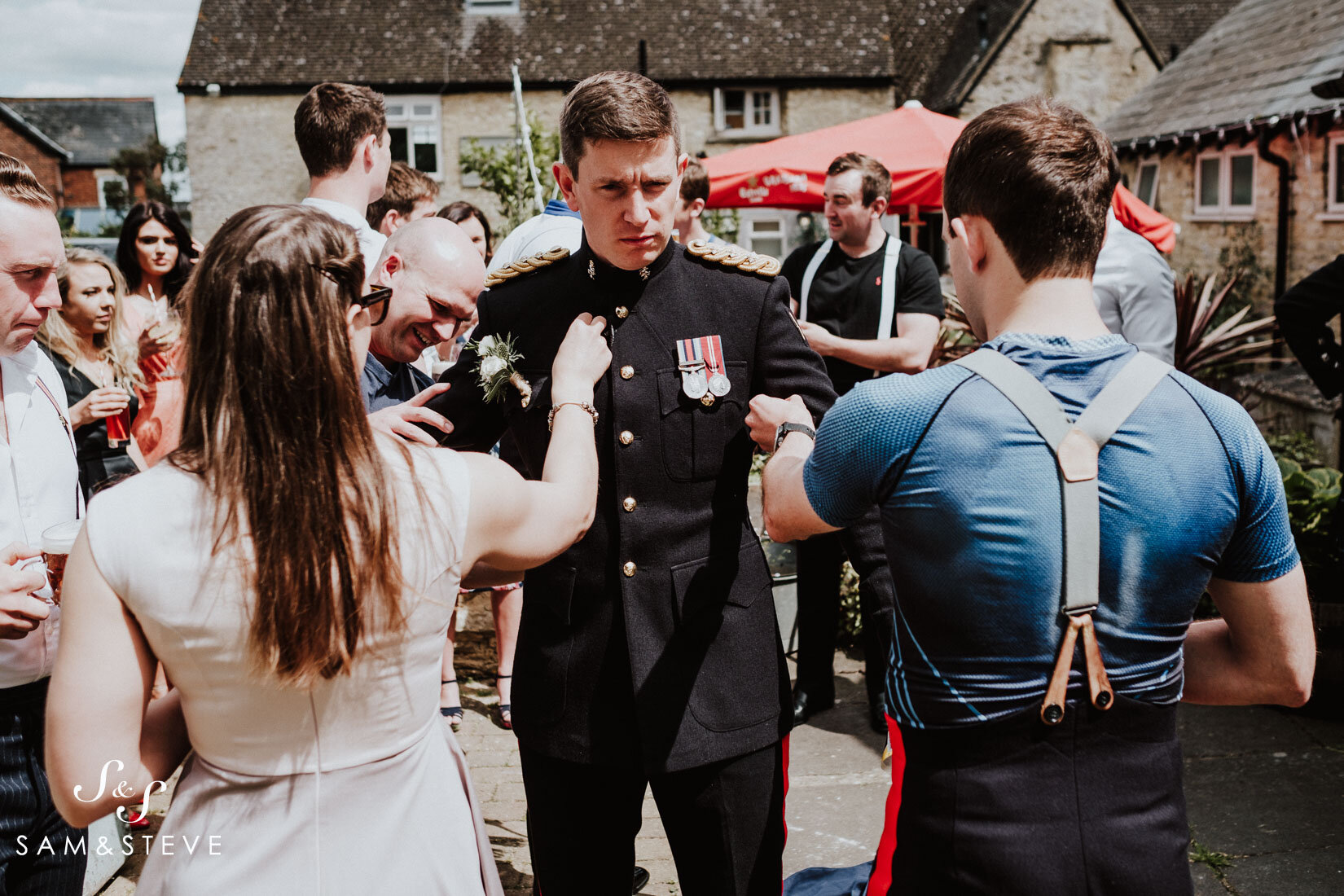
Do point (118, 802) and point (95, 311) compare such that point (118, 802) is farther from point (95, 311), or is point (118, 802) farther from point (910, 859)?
point (95, 311)

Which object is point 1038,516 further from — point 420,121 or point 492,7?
point 492,7

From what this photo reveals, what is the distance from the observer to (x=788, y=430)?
2096mm

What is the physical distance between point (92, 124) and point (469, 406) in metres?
70.7

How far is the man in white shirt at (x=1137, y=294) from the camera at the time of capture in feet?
15.0

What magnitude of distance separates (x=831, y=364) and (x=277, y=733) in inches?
161

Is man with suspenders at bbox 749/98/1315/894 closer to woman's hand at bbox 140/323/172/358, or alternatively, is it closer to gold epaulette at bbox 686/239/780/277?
gold epaulette at bbox 686/239/780/277

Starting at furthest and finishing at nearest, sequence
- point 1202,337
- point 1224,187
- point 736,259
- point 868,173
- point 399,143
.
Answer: point 399,143
point 1224,187
point 1202,337
point 868,173
point 736,259

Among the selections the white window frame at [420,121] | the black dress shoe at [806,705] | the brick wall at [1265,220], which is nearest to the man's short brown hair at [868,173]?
the black dress shoe at [806,705]

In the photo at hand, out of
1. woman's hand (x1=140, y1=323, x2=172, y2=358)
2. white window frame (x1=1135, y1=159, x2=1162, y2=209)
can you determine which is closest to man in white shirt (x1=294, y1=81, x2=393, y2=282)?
woman's hand (x1=140, y1=323, x2=172, y2=358)

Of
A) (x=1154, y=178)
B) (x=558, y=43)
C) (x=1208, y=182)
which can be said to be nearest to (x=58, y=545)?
(x=1208, y=182)

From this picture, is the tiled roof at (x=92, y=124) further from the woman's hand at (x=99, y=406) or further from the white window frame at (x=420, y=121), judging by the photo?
the woman's hand at (x=99, y=406)

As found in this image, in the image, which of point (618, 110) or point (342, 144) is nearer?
point (618, 110)

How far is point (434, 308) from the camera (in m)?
3.01

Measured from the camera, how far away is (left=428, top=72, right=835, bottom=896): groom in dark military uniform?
7.43 ft
